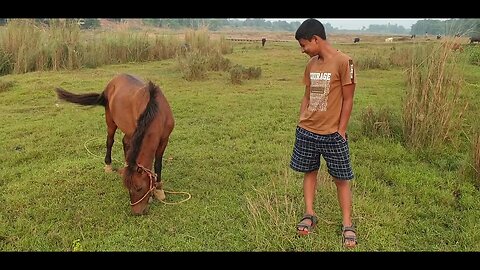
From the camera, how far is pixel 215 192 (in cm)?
414

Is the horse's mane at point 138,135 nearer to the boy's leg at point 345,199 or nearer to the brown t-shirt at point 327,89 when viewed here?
the brown t-shirt at point 327,89

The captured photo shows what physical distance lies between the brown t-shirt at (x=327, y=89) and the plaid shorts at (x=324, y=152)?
6cm

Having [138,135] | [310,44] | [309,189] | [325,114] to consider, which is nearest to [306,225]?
[309,189]

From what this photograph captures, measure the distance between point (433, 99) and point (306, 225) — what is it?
9.12 ft

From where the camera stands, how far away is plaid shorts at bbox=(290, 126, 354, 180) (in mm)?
3055

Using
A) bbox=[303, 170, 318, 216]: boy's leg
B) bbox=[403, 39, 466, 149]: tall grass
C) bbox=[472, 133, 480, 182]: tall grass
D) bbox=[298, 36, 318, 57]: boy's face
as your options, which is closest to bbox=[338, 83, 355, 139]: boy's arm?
bbox=[298, 36, 318, 57]: boy's face

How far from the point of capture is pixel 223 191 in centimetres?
414

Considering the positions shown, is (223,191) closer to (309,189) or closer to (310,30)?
(309,189)

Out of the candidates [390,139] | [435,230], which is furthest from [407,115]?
[435,230]

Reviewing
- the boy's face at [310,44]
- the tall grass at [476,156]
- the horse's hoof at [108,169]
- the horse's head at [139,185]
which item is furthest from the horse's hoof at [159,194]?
the tall grass at [476,156]

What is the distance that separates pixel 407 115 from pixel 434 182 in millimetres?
1314

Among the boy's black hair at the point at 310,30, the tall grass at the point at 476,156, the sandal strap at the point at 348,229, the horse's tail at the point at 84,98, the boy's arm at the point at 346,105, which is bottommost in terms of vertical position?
the sandal strap at the point at 348,229

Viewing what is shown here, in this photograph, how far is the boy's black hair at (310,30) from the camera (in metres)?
2.79
